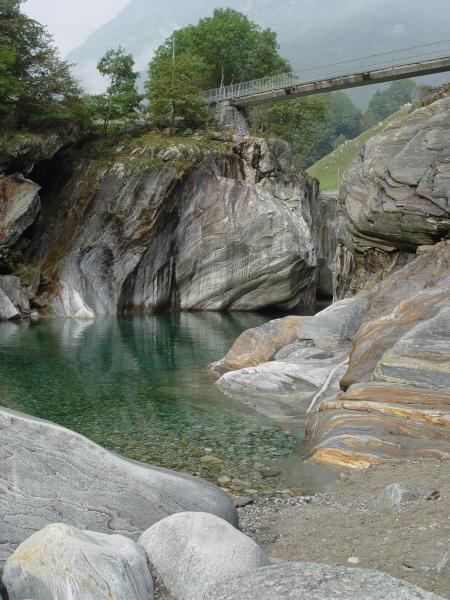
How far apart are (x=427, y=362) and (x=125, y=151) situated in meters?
34.5

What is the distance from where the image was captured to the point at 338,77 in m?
46.2

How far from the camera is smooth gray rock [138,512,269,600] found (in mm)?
5844

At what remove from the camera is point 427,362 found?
1268 centimetres

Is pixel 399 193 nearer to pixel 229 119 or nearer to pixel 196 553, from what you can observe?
pixel 196 553

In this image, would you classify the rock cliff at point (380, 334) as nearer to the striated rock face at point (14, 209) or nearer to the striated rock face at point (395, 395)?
the striated rock face at point (395, 395)

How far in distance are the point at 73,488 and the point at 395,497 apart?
160 inches

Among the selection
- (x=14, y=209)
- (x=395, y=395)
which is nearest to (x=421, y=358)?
(x=395, y=395)

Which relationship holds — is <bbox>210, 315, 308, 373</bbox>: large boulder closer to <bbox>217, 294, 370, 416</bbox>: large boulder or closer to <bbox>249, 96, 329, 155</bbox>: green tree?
<bbox>217, 294, 370, 416</bbox>: large boulder

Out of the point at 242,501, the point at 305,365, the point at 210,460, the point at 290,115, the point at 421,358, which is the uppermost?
the point at 290,115

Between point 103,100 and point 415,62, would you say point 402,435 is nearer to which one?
point 415,62

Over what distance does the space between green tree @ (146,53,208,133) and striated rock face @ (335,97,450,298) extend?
24047 millimetres

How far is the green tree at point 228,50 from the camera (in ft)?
193

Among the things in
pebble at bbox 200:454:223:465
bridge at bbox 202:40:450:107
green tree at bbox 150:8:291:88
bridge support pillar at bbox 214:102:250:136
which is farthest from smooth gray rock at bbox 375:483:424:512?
green tree at bbox 150:8:291:88

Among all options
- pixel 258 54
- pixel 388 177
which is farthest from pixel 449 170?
pixel 258 54
